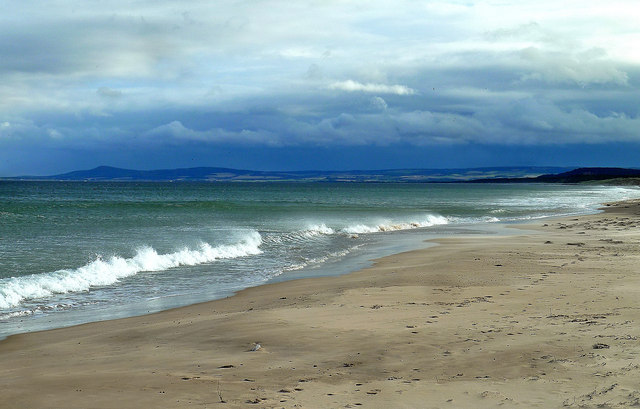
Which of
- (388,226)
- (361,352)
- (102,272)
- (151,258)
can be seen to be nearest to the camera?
(361,352)

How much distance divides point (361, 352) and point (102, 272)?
11723 mm

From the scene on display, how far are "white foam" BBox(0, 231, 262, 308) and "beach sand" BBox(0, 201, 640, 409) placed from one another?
424 centimetres

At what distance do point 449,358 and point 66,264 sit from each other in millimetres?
15079

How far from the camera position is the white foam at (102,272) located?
47.0ft

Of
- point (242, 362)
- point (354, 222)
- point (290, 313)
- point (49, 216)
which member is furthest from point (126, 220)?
point (242, 362)

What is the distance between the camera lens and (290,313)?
1116 cm

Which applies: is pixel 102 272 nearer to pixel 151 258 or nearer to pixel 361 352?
pixel 151 258

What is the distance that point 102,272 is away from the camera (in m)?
17.5

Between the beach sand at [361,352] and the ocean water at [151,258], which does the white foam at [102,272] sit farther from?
the beach sand at [361,352]

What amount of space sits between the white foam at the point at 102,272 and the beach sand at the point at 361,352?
4.24m

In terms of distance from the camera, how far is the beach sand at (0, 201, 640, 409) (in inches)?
249

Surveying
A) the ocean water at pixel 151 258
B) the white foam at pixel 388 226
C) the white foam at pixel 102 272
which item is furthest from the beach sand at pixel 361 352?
the white foam at pixel 388 226

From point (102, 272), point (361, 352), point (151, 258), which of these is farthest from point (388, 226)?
point (361, 352)

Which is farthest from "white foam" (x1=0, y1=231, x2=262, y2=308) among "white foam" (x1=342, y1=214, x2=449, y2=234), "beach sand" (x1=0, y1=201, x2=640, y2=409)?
"white foam" (x1=342, y1=214, x2=449, y2=234)
